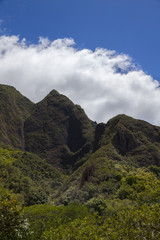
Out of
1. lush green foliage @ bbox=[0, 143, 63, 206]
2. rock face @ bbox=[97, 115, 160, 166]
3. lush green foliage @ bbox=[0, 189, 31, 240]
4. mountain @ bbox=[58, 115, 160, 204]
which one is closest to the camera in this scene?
lush green foliage @ bbox=[0, 189, 31, 240]

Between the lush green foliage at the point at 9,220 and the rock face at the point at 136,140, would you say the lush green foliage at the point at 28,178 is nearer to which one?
the rock face at the point at 136,140

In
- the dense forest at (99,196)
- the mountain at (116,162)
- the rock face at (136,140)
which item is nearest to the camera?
the dense forest at (99,196)

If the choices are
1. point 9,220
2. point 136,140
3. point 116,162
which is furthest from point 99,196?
point 136,140

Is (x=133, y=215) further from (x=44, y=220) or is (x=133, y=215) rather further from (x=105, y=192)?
(x=105, y=192)

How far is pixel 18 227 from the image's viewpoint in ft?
60.8

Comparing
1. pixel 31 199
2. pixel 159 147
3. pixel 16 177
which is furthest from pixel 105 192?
pixel 159 147

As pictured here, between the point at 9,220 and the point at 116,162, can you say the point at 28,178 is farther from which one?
the point at 9,220

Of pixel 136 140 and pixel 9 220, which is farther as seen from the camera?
pixel 136 140

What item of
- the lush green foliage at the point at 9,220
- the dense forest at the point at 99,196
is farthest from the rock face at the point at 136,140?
the lush green foliage at the point at 9,220

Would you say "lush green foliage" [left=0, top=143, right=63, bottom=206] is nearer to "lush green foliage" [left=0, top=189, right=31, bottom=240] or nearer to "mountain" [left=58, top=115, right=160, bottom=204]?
"mountain" [left=58, top=115, right=160, bottom=204]

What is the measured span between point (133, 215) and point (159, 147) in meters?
144

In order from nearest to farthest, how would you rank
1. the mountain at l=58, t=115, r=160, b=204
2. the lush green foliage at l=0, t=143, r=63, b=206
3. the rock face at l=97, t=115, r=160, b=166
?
the mountain at l=58, t=115, r=160, b=204
the lush green foliage at l=0, t=143, r=63, b=206
the rock face at l=97, t=115, r=160, b=166

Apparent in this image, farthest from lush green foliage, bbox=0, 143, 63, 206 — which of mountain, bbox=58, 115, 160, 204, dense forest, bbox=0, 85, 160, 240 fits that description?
mountain, bbox=58, 115, 160, 204

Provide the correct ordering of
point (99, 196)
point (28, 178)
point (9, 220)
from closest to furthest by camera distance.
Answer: point (9, 220) → point (99, 196) → point (28, 178)
